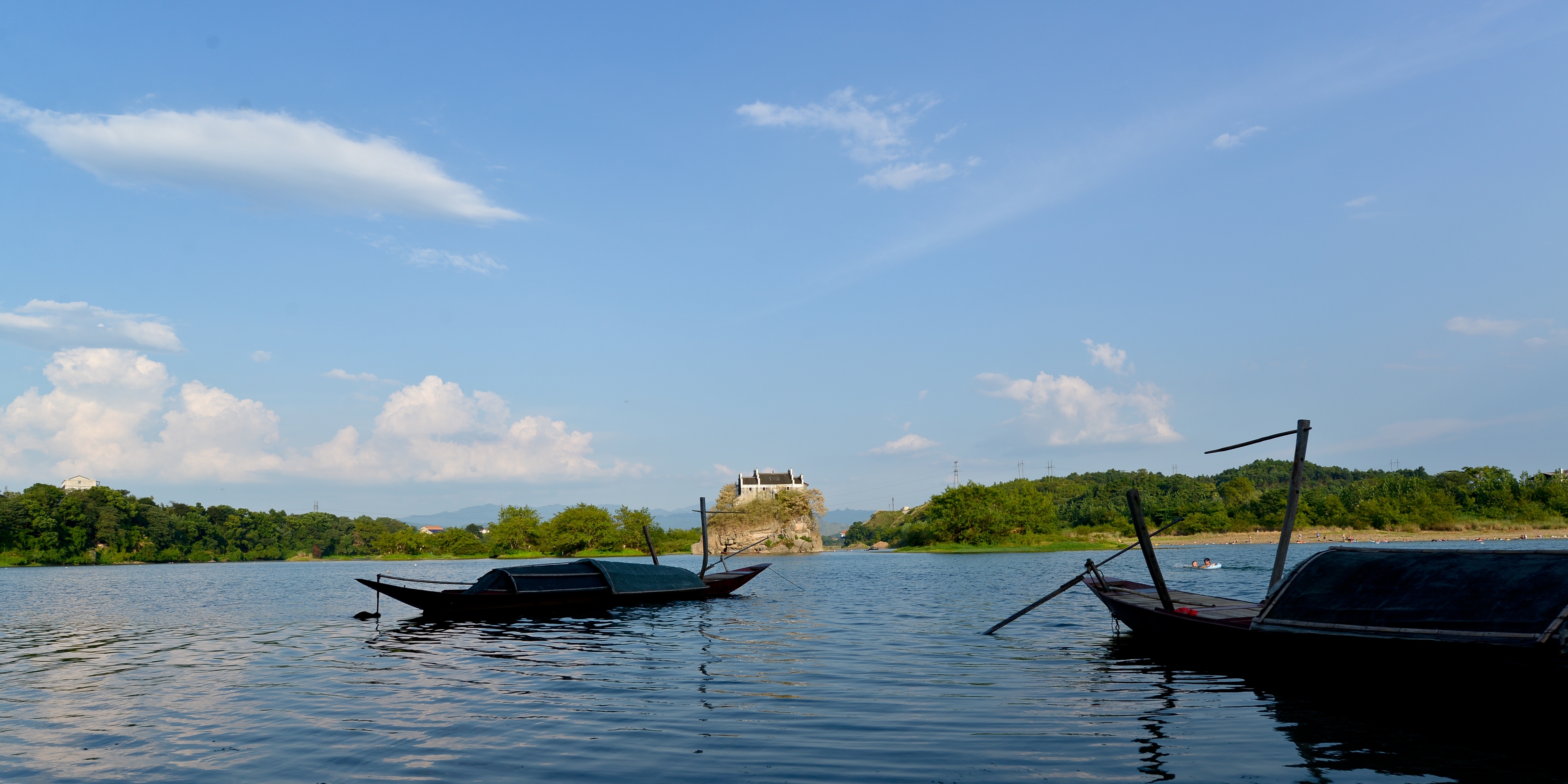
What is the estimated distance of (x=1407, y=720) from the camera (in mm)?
13078

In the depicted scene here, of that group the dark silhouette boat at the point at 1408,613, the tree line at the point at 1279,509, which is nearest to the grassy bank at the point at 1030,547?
the tree line at the point at 1279,509

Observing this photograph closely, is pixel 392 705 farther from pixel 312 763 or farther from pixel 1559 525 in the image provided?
pixel 1559 525

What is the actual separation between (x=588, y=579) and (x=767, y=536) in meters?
102

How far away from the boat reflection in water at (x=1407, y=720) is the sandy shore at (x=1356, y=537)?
117 m

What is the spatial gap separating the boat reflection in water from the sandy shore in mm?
117094

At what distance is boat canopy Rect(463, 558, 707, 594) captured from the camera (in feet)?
110

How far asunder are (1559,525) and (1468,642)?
151 m

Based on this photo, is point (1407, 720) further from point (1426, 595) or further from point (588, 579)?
point (588, 579)

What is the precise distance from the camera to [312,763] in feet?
37.6

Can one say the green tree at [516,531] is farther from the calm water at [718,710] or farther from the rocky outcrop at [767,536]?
the calm water at [718,710]

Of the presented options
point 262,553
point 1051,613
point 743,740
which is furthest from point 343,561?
point 743,740

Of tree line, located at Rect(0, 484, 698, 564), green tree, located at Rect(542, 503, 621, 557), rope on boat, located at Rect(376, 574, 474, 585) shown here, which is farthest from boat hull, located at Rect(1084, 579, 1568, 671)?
green tree, located at Rect(542, 503, 621, 557)

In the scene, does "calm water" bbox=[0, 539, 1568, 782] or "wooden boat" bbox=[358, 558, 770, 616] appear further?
"wooden boat" bbox=[358, 558, 770, 616]

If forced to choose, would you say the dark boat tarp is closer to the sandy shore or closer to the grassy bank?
the grassy bank
